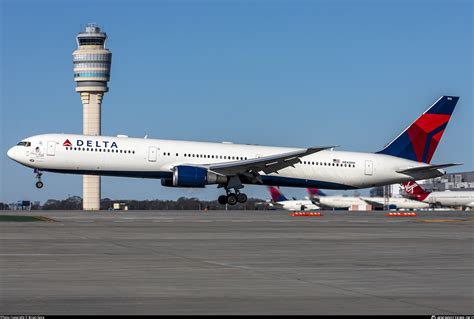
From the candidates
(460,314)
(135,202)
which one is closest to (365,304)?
(460,314)

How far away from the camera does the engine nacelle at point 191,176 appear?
2157 inches

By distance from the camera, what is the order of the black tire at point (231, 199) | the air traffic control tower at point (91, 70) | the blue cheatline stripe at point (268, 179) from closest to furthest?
the blue cheatline stripe at point (268, 179)
the black tire at point (231, 199)
the air traffic control tower at point (91, 70)

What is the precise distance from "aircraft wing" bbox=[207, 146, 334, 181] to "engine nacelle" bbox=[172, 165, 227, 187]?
0.72 m

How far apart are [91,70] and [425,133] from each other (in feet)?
329

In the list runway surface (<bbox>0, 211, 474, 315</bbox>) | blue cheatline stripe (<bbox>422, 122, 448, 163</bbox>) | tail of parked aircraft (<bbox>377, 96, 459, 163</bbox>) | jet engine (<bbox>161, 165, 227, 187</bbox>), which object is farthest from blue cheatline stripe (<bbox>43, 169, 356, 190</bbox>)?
runway surface (<bbox>0, 211, 474, 315</bbox>)

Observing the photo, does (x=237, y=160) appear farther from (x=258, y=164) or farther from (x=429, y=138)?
(x=429, y=138)

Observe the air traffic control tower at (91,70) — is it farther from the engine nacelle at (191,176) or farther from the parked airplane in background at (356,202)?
the engine nacelle at (191,176)

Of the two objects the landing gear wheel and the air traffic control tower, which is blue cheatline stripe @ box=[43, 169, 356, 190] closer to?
the landing gear wheel

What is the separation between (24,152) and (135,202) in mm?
45806

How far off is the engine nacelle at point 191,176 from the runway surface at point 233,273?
22.1 meters

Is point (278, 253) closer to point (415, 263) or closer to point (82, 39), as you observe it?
point (415, 263)

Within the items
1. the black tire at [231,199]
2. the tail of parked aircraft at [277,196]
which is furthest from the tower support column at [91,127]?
the black tire at [231,199]

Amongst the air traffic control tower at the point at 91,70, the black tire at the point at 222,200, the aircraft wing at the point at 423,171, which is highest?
the air traffic control tower at the point at 91,70

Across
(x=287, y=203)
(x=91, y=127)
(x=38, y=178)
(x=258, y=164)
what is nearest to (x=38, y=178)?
(x=38, y=178)
